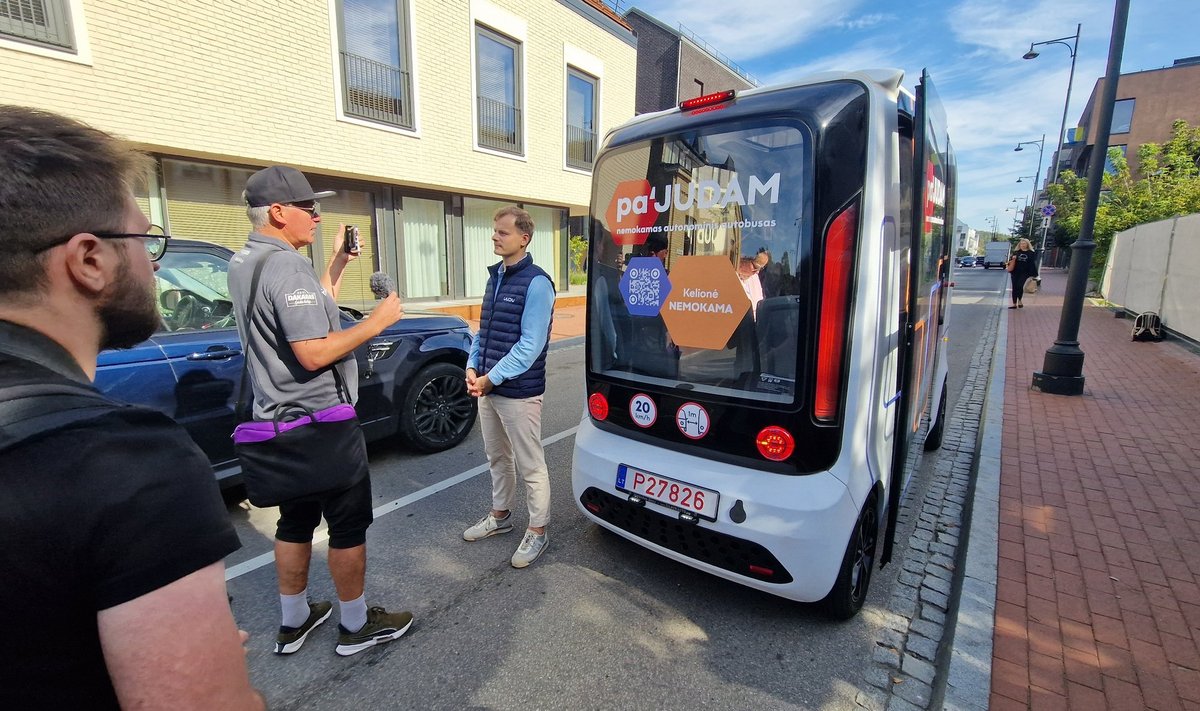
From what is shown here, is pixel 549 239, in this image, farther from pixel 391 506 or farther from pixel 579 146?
pixel 391 506

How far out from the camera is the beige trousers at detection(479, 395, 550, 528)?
10.3ft

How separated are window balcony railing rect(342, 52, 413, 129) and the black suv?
274 inches

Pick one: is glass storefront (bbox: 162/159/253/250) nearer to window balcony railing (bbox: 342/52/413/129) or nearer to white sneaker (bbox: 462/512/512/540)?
window balcony railing (bbox: 342/52/413/129)

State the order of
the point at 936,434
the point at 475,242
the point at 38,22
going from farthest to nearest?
1. the point at 475,242
2. the point at 38,22
3. the point at 936,434

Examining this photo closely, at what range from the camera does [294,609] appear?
2.52 metres

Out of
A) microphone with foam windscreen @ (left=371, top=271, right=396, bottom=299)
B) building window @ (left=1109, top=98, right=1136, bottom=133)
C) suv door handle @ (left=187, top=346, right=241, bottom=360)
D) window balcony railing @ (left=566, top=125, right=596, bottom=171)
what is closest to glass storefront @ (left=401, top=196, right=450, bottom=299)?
window balcony railing @ (left=566, top=125, right=596, bottom=171)

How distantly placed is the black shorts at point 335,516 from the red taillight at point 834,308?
194 centimetres

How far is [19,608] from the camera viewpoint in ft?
2.24

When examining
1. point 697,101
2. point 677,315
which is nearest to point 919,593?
point 677,315

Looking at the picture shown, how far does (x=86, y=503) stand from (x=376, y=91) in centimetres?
1124

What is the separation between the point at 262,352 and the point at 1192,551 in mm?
4920

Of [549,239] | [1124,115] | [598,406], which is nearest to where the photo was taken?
[598,406]

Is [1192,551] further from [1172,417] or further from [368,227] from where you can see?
[368,227]

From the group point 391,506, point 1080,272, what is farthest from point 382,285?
point 1080,272
